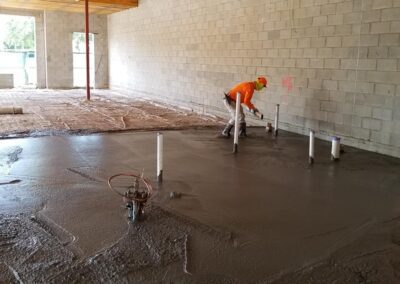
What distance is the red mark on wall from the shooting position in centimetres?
970

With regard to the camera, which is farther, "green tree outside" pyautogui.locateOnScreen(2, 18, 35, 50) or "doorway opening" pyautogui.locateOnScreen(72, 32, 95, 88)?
"green tree outside" pyautogui.locateOnScreen(2, 18, 35, 50)

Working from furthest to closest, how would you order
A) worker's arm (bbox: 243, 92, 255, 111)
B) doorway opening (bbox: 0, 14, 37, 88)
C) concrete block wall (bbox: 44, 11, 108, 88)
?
doorway opening (bbox: 0, 14, 37, 88)
concrete block wall (bbox: 44, 11, 108, 88)
worker's arm (bbox: 243, 92, 255, 111)

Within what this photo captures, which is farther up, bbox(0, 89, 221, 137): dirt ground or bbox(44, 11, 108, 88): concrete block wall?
→ bbox(44, 11, 108, 88): concrete block wall

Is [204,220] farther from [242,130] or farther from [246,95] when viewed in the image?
[242,130]

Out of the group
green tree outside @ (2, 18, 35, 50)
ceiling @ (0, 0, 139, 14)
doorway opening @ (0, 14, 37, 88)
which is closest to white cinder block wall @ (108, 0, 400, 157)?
ceiling @ (0, 0, 139, 14)

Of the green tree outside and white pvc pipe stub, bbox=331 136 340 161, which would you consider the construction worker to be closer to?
white pvc pipe stub, bbox=331 136 340 161

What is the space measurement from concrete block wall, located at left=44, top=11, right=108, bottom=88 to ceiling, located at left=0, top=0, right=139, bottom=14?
988 millimetres

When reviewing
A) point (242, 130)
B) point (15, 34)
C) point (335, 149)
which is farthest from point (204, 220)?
point (15, 34)

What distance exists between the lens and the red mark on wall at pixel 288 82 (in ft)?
31.8

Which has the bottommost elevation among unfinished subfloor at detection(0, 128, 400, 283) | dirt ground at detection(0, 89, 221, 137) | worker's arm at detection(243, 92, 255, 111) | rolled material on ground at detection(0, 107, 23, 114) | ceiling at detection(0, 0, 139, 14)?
unfinished subfloor at detection(0, 128, 400, 283)

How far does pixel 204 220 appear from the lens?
4.29 meters

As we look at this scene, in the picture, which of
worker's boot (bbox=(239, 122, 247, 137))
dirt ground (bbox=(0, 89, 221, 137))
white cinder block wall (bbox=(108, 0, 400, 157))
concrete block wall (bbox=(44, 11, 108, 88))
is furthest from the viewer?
concrete block wall (bbox=(44, 11, 108, 88))

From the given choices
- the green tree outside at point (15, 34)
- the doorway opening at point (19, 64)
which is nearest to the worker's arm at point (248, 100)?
the doorway opening at point (19, 64)

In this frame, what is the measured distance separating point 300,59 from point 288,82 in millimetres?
650
